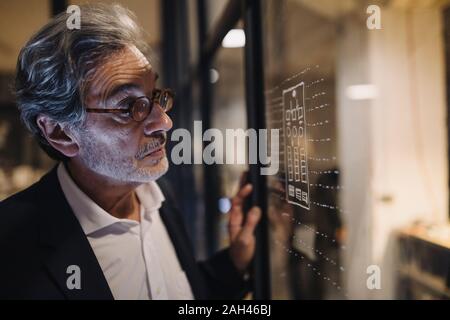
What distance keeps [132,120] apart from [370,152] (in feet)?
9.09

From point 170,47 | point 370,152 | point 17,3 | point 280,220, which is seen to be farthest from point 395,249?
point 17,3

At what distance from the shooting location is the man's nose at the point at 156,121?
112 cm

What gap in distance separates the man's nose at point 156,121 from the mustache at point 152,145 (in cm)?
2

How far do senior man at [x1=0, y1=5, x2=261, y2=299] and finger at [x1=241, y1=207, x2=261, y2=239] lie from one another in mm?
299

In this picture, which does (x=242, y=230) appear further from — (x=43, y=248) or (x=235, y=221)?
(x=43, y=248)

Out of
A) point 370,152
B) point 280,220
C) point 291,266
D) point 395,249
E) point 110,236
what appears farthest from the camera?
point 370,152

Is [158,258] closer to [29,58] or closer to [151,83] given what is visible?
[151,83]

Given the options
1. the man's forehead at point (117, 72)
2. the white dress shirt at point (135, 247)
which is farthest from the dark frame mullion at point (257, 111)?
the man's forehead at point (117, 72)

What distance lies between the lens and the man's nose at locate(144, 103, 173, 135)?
43.9 inches

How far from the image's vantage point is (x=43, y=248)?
1.09m

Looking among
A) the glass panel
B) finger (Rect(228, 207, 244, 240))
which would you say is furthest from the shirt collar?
the glass panel

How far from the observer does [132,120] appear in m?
1.09

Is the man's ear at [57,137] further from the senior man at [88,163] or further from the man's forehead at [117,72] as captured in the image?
the man's forehead at [117,72]

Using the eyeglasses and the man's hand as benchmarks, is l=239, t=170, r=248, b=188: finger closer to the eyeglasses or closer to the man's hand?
the man's hand
